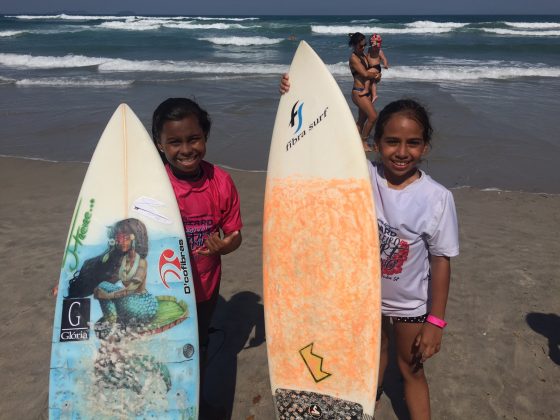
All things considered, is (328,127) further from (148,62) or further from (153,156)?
(148,62)

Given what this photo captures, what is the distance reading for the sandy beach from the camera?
2445mm

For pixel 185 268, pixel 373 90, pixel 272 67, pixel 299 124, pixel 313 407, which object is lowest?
pixel 313 407

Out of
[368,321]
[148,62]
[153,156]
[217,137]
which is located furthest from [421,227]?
[148,62]

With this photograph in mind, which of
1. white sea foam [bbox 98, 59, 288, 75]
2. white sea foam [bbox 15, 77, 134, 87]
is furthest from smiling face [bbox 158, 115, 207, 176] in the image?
white sea foam [bbox 98, 59, 288, 75]

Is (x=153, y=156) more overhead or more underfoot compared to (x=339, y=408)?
more overhead

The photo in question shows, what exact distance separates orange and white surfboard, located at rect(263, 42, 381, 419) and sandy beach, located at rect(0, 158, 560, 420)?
409 millimetres

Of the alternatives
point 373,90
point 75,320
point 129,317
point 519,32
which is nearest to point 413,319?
point 129,317

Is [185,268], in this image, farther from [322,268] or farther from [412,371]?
[412,371]

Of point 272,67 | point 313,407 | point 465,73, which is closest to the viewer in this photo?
point 313,407

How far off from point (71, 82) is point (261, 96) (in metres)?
5.32

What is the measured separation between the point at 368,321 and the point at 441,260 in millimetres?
478

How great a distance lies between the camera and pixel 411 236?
5.75 feet

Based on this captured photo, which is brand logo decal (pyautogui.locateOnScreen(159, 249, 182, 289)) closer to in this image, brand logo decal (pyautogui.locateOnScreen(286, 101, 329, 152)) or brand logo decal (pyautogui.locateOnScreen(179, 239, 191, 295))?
brand logo decal (pyautogui.locateOnScreen(179, 239, 191, 295))

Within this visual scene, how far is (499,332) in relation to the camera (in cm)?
291
